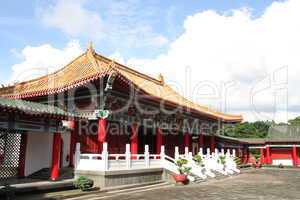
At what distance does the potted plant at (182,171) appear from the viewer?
16422 millimetres

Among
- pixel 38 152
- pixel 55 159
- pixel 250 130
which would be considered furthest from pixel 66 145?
pixel 250 130

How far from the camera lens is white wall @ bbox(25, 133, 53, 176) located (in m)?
14.1

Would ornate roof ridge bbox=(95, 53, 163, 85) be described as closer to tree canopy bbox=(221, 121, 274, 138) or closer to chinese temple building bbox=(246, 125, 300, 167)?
chinese temple building bbox=(246, 125, 300, 167)

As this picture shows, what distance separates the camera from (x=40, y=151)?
1467 cm

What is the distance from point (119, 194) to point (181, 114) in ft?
37.4

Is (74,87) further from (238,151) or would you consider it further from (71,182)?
(238,151)

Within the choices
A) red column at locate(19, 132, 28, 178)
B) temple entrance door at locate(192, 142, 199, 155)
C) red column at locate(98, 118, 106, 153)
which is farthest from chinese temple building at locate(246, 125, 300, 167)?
red column at locate(19, 132, 28, 178)

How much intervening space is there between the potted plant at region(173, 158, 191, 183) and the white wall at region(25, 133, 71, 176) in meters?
5.51

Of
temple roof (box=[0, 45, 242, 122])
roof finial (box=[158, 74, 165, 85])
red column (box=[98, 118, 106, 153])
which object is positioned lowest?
red column (box=[98, 118, 106, 153])

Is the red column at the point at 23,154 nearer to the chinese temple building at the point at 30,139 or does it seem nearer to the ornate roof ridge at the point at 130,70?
the chinese temple building at the point at 30,139

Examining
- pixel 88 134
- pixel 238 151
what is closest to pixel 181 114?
pixel 88 134

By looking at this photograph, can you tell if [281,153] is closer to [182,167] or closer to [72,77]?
[182,167]

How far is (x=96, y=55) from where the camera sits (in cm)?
2020

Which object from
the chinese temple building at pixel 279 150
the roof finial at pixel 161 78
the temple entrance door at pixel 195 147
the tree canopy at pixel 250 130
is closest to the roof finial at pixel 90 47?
the roof finial at pixel 161 78
